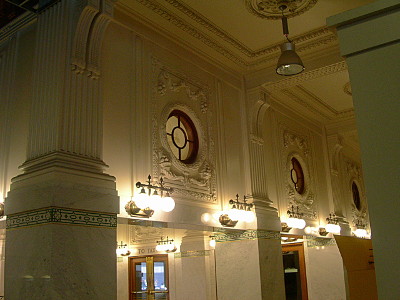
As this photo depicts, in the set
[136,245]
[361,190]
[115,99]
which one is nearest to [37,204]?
[115,99]

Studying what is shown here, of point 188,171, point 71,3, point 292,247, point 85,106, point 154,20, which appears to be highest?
point 154,20

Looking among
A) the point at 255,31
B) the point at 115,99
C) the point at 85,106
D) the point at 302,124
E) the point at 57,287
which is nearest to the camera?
the point at 57,287

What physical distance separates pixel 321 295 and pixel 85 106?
22.2 feet

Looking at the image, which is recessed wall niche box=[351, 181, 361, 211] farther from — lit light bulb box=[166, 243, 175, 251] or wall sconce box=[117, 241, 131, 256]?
wall sconce box=[117, 241, 131, 256]

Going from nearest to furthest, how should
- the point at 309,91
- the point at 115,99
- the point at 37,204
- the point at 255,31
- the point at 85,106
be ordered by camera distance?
the point at 37,204, the point at 85,106, the point at 115,99, the point at 255,31, the point at 309,91

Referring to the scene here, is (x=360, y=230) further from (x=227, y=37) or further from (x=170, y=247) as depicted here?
(x=227, y=37)

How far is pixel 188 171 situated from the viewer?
6.08 meters

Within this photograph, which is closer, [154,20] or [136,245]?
[154,20]

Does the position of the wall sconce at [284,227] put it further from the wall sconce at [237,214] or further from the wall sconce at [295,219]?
the wall sconce at [237,214]

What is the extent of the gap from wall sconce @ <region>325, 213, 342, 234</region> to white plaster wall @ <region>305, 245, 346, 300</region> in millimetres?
410

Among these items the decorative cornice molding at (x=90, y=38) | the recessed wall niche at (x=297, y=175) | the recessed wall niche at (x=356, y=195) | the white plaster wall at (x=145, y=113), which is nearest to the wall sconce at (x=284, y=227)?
the white plaster wall at (x=145, y=113)

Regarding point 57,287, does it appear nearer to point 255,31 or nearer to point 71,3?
point 71,3

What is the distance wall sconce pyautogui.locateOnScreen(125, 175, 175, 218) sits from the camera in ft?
16.2

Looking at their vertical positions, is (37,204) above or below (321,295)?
above
